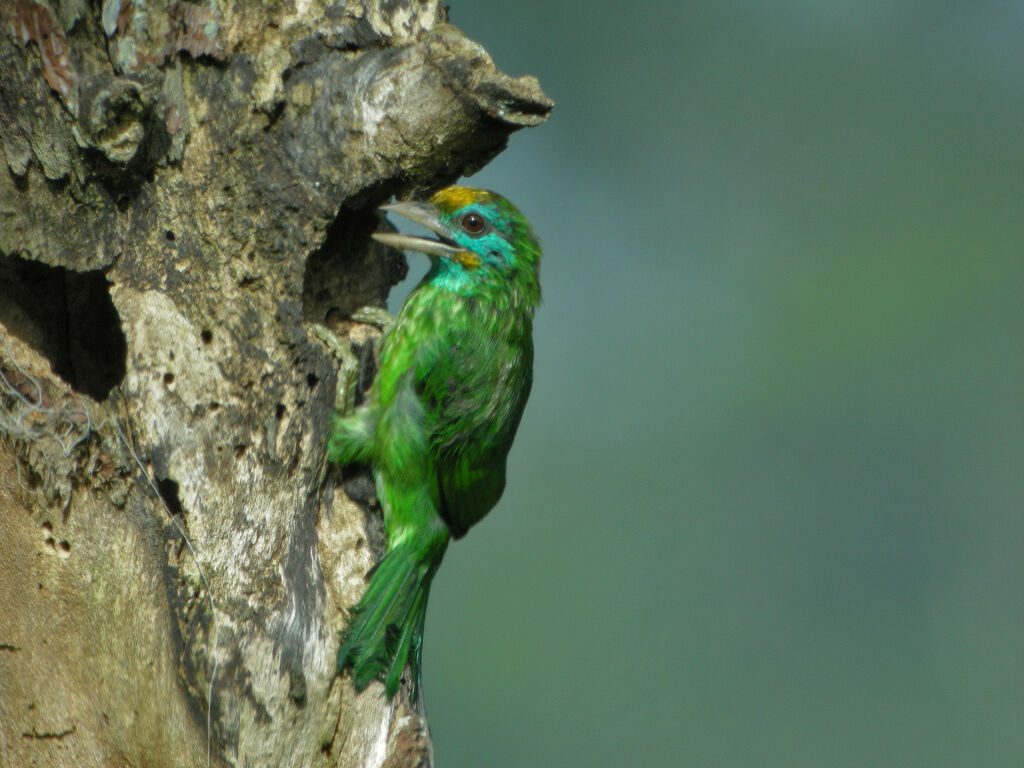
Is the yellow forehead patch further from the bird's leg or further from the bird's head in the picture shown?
the bird's leg

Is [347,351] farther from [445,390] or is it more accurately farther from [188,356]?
[188,356]

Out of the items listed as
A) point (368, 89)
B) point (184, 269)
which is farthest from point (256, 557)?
point (368, 89)

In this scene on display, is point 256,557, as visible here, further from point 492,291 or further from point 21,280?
point 492,291

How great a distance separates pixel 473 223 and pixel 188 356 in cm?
105

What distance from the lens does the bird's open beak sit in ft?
8.96

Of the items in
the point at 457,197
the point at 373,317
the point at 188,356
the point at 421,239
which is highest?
the point at 457,197

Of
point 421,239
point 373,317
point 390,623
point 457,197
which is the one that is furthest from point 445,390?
point 390,623

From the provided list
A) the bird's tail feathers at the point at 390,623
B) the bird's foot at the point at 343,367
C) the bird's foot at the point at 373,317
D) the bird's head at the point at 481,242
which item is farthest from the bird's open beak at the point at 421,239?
the bird's tail feathers at the point at 390,623

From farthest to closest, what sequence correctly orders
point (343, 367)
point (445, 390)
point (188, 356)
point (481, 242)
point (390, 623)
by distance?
point (481, 242), point (445, 390), point (343, 367), point (390, 623), point (188, 356)

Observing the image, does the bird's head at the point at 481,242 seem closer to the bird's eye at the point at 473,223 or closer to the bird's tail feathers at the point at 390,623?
the bird's eye at the point at 473,223

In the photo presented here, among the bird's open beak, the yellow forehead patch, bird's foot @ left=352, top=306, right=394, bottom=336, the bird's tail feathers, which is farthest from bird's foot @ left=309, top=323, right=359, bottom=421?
the yellow forehead patch

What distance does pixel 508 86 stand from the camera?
2.27 metres

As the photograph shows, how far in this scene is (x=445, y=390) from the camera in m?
3.03

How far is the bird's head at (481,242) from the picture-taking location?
3.04 meters
